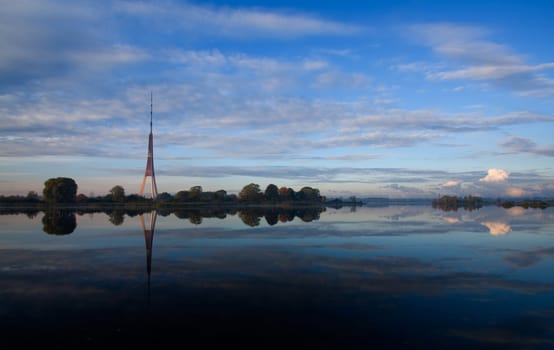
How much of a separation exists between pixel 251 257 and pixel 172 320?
401 inches

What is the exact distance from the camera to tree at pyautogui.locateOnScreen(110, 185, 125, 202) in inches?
4510

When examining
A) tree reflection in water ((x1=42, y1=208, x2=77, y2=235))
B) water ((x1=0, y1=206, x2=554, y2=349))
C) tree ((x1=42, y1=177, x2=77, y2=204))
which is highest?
tree ((x1=42, y1=177, x2=77, y2=204))

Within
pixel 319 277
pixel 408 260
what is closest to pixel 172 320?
pixel 319 277

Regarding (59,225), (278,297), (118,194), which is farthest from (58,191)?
(278,297)

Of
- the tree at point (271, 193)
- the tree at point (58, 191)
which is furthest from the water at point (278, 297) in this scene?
the tree at point (271, 193)

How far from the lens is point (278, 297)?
1288 centimetres

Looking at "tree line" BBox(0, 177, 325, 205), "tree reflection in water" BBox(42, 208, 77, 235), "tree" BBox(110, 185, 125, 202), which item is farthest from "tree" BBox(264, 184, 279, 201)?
"tree reflection in water" BBox(42, 208, 77, 235)

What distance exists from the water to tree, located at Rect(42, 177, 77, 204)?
94962 millimetres

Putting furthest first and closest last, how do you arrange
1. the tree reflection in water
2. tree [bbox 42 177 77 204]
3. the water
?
tree [bbox 42 177 77 204]
the tree reflection in water
the water

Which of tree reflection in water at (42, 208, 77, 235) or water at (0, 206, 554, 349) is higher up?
tree reflection in water at (42, 208, 77, 235)

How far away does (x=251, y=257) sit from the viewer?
20.7 metres

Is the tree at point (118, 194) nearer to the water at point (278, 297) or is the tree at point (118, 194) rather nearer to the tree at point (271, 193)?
the tree at point (271, 193)

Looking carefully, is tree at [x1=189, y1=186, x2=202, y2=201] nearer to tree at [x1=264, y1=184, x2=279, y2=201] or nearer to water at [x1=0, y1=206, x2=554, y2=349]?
tree at [x1=264, y1=184, x2=279, y2=201]

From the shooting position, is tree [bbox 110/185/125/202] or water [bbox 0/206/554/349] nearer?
water [bbox 0/206/554/349]
